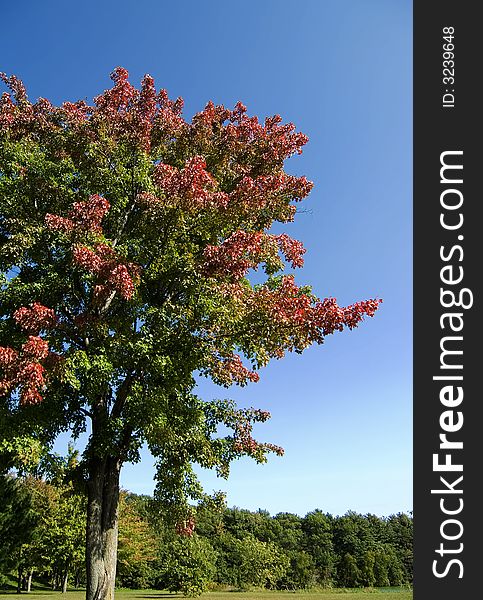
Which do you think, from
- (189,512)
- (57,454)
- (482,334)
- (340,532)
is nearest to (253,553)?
(340,532)

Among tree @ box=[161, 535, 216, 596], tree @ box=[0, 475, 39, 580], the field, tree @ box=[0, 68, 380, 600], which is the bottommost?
the field

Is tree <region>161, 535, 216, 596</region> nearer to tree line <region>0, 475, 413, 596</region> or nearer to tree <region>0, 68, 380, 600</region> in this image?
tree line <region>0, 475, 413, 596</region>

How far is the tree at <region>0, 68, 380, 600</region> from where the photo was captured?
9188mm

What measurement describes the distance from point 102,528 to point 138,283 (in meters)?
5.54

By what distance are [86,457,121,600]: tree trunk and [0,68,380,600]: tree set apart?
0.03 meters

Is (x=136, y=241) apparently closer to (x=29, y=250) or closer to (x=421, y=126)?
(x=29, y=250)

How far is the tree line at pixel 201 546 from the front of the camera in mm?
26875

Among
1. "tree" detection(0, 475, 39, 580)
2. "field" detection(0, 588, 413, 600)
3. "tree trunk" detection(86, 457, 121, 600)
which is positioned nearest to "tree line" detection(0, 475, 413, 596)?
"tree" detection(0, 475, 39, 580)

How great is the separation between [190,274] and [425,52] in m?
5.31

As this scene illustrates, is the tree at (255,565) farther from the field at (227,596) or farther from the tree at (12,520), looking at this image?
the tree at (12,520)

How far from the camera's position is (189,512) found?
12.9 meters

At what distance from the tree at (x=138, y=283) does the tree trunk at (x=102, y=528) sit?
0.09ft

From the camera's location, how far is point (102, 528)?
11.1m

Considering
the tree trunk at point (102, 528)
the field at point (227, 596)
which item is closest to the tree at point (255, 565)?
the field at point (227, 596)
